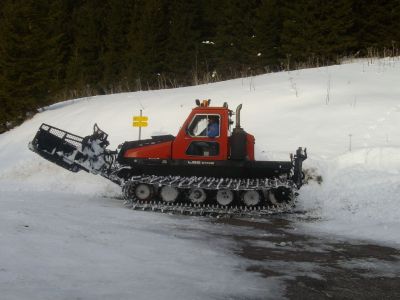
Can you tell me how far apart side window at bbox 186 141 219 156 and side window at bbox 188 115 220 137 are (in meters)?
0.21

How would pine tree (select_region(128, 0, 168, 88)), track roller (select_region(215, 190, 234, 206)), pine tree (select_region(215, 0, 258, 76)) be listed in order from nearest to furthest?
1. track roller (select_region(215, 190, 234, 206))
2. pine tree (select_region(215, 0, 258, 76))
3. pine tree (select_region(128, 0, 168, 88))

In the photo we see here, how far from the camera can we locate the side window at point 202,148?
11789 mm

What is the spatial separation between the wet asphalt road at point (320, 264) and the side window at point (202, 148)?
2851mm

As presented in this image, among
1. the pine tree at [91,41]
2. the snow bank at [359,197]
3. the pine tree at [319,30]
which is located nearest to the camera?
the snow bank at [359,197]

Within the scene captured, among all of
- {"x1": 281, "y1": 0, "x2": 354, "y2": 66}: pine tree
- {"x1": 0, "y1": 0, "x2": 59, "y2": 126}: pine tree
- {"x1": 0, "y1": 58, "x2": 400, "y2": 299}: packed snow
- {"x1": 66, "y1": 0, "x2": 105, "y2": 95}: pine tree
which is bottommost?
{"x1": 0, "y1": 58, "x2": 400, "y2": 299}: packed snow

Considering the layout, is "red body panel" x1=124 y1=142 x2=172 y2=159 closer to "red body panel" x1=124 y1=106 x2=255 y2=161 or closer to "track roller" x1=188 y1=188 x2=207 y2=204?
"red body panel" x1=124 y1=106 x2=255 y2=161

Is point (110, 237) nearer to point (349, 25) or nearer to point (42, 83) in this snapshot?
point (42, 83)

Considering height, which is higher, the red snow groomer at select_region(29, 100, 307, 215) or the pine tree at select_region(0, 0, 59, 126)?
the pine tree at select_region(0, 0, 59, 126)

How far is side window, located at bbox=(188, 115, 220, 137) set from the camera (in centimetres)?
1179

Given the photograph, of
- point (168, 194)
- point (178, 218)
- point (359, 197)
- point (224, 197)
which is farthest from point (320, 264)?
point (168, 194)

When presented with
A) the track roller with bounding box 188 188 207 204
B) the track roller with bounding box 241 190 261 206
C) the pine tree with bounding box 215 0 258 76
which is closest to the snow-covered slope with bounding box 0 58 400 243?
the track roller with bounding box 241 190 261 206

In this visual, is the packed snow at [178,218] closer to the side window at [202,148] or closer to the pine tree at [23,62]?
the pine tree at [23,62]

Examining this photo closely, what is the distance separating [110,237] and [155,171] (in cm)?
462

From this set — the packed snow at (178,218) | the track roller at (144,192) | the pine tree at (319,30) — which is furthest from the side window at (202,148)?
the pine tree at (319,30)
